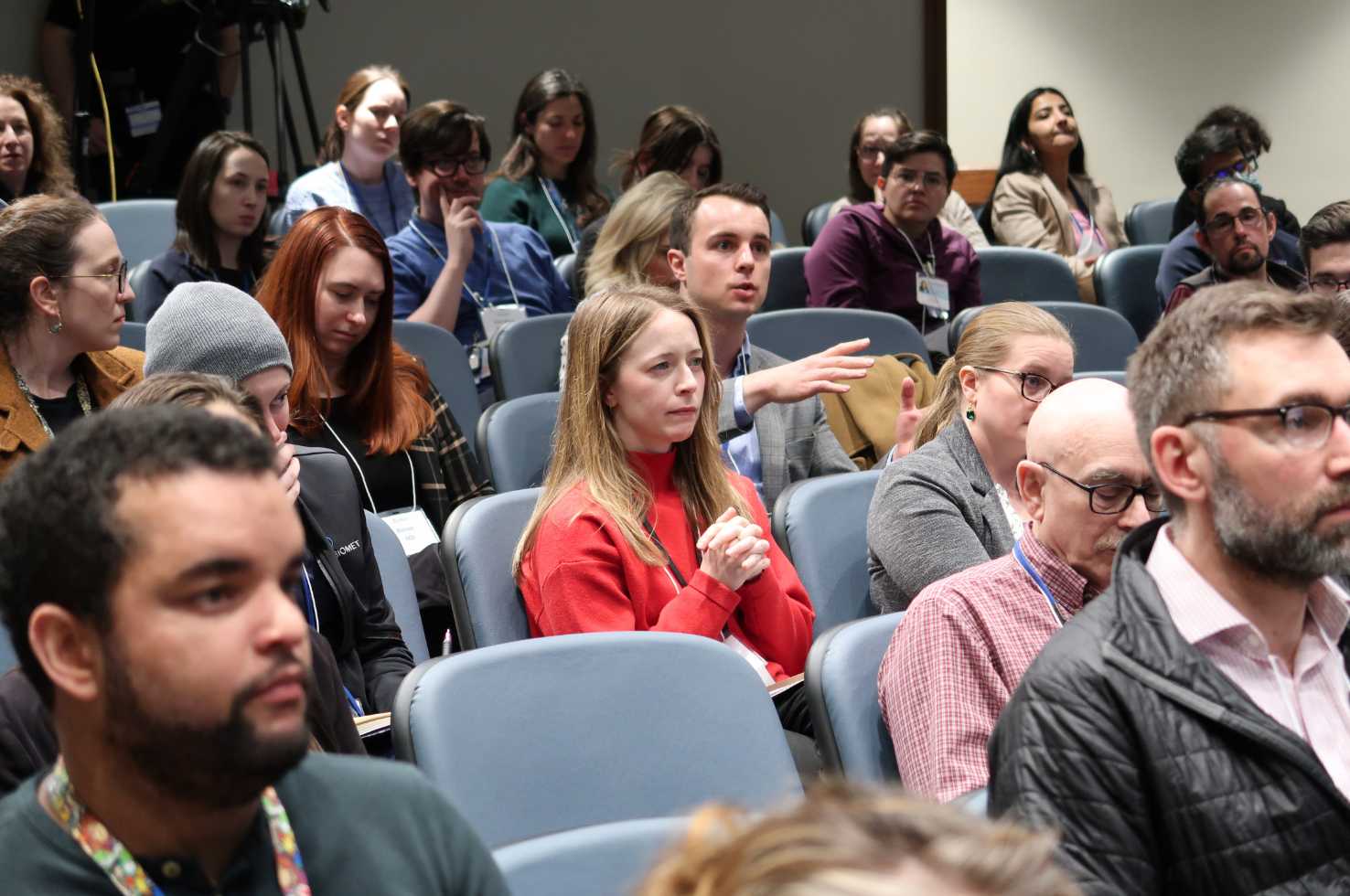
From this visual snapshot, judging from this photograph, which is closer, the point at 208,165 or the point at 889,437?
the point at 889,437

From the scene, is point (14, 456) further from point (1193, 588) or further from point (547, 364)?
point (1193, 588)

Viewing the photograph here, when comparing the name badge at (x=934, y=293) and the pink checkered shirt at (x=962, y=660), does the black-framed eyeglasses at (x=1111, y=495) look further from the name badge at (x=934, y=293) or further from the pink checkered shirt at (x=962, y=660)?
the name badge at (x=934, y=293)

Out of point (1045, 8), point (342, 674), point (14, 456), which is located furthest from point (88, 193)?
point (1045, 8)

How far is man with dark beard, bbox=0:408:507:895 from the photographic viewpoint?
3.34ft

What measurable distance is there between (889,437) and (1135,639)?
6.42ft

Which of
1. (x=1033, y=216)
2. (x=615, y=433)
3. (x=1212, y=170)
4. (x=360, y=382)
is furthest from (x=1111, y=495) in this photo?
(x=1033, y=216)

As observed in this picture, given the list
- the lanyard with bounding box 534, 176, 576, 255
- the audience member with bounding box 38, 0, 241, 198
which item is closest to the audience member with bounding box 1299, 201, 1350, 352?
the lanyard with bounding box 534, 176, 576, 255

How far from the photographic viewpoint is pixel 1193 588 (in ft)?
4.77

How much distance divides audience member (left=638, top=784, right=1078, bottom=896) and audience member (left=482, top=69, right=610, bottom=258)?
4357 millimetres

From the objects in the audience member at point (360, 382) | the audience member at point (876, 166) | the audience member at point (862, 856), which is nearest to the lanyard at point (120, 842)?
the audience member at point (862, 856)

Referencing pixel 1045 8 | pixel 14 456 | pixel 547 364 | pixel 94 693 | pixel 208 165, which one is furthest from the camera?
pixel 1045 8

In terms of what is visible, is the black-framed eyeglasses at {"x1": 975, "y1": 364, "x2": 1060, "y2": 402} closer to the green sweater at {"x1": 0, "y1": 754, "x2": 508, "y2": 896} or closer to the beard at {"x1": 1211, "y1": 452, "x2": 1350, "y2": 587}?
the beard at {"x1": 1211, "y1": 452, "x2": 1350, "y2": 587}

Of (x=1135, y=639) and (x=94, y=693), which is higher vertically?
(x=94, y=693)

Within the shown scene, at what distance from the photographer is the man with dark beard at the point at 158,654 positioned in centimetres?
102
